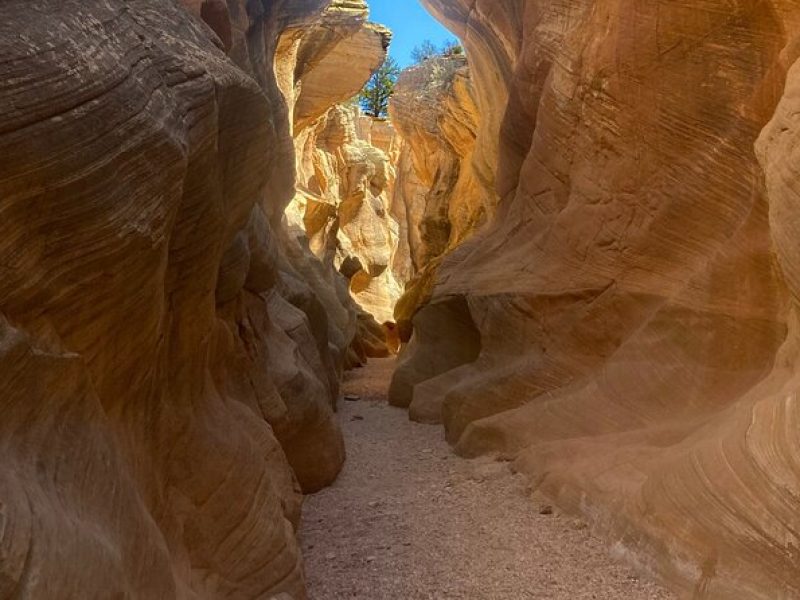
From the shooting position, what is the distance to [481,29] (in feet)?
44.9

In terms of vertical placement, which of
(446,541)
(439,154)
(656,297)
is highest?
(656,297)

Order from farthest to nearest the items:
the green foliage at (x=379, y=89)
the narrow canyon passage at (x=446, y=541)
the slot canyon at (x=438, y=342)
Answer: the green foliage at (x=379, y=89) < the narrow canyon passage at (x=446, y=541) < the slot canyon at (x=438, y=342)

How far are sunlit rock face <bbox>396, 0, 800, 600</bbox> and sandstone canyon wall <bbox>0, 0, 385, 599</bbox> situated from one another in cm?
243

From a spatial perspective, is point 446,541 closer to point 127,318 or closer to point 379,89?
point 127,318

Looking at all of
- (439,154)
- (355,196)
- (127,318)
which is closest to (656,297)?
(127,318)

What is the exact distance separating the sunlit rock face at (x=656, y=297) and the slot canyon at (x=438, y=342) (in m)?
0.03

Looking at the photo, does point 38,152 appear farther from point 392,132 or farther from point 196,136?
point 392,132

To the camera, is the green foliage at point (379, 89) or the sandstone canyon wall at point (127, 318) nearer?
the sandstone canyon wall at point (127, 318)

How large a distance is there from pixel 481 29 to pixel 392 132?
2374 centimetres

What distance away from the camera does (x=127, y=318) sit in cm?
370

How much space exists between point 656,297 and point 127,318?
4893mm

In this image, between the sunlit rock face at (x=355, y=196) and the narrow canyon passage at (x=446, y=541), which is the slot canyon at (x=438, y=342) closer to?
the narrow canyon passage at (x=446, y=541)

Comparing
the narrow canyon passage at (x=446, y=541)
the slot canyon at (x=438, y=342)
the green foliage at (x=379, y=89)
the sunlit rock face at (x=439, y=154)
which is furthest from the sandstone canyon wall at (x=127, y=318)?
the green foliage at (x=379, y=89)

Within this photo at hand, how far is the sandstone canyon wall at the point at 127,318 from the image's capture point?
283 cm
